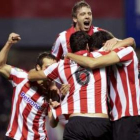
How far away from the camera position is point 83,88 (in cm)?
651

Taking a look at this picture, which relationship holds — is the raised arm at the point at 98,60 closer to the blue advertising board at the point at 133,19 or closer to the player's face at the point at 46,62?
the player's face at the point at 46,62

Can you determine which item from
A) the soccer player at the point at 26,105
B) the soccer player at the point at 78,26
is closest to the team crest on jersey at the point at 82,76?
the soccer player at the point at 26,105

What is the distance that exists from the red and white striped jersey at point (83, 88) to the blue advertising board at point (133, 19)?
6.85 meters

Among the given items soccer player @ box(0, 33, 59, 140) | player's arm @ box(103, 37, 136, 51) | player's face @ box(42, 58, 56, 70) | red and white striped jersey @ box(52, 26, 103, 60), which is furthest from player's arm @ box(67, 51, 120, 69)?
red and white striped jersey @ box(52, 26, 103, 60)

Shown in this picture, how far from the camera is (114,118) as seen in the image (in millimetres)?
6672

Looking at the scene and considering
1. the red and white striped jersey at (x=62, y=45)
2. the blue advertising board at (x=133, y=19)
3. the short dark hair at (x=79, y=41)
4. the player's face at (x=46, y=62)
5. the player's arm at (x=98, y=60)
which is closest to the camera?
the player's arm at (x=98, y=60)

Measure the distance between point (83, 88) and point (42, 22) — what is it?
23.7 ft

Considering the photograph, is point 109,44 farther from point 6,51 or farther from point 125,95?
point 6,51

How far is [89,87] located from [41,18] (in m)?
7.23

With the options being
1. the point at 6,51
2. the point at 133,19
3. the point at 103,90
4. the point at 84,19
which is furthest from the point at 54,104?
the point at 133,19

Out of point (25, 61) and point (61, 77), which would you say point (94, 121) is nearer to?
point (61, 77)

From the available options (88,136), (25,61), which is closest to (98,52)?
(88,136)

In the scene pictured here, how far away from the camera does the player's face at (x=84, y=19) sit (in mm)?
7918

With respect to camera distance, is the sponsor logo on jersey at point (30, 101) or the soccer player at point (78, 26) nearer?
the sponsor logo on jersey at point (30, 101)
